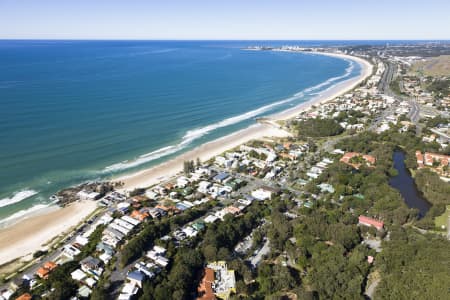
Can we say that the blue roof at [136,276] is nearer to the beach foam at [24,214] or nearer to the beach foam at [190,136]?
the beach foam at [24,214]

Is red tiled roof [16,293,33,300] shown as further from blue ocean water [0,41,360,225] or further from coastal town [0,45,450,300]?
blue ocean water [0,41,360,225]

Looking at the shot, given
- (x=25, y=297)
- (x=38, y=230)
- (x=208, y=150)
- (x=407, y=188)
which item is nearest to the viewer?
(x=25, y=297)

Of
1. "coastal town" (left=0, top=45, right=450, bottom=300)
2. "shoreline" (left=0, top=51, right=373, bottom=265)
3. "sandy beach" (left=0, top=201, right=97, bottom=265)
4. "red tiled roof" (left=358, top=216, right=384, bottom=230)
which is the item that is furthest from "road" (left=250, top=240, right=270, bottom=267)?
"sandy beach" (left=0, top=201, right=97, bottom=265)

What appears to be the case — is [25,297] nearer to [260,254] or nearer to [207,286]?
[207,286]

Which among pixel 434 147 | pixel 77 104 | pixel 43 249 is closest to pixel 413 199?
pixel 434 147

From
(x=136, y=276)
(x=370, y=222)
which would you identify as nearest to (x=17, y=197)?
(x=136, y=276)

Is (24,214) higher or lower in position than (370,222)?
lower
